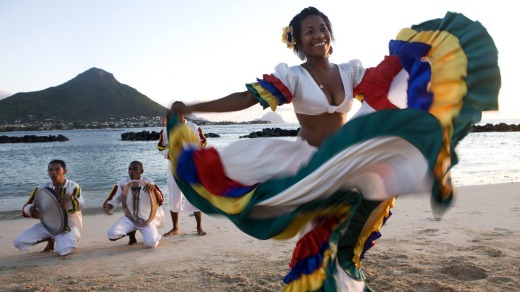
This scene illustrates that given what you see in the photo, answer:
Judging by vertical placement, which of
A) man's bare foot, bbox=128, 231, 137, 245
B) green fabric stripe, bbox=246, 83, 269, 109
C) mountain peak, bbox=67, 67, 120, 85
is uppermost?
mountain peak, bbox=67, 67, 120, 85

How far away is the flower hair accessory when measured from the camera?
122 inches

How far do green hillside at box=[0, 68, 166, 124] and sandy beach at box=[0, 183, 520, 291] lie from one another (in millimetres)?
106760

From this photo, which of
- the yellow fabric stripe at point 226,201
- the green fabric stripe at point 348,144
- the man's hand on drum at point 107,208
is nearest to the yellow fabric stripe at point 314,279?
the green fabric stripe at point 348,144

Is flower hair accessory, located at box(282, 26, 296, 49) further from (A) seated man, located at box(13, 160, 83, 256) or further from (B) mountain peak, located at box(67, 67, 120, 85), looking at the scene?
(B) mountain peak, located at box(67, 67, 120, 85)

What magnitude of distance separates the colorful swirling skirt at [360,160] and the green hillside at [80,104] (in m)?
110

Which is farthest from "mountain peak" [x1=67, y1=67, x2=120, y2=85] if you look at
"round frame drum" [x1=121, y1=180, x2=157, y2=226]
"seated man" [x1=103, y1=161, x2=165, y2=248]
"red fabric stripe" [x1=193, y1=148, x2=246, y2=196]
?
"red fabric stripe" [x1=193, y1=148, x2=246, y2=196]

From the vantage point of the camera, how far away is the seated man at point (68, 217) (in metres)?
5.39

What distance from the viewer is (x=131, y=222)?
584 cm

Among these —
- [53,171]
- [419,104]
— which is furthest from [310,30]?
[53,171]

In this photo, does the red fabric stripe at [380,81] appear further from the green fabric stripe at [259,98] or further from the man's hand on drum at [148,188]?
the man's hand on drum at [148,188]

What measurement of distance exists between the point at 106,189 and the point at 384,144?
1125 cm

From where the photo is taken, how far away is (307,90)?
2.76 m

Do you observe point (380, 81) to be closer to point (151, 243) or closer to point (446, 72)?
point (446, 72)

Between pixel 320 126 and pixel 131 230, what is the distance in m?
A: 3.78
